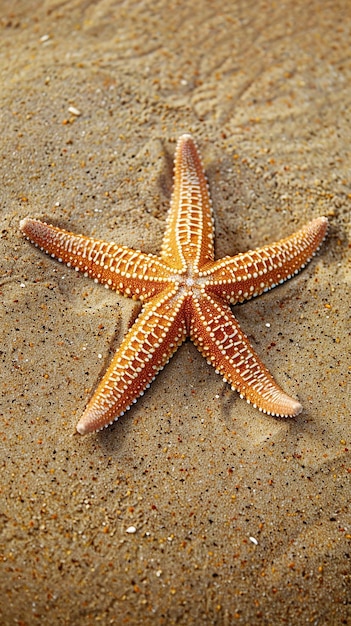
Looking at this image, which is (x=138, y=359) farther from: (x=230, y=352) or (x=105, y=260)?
(x=105, y=260)

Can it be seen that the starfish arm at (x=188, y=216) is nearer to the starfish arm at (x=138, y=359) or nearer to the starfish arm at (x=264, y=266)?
the starfish arm at (x=264, y=266)

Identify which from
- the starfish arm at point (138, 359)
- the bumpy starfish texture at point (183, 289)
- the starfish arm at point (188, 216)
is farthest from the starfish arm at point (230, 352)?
the starfish arm at point (188, 216)

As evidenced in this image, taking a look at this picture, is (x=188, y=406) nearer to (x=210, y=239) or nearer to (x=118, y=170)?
(x=210, y=239)

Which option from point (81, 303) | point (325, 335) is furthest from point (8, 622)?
point (325, 335)

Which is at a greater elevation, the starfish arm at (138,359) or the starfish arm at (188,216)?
the starfish arm at (188,216)

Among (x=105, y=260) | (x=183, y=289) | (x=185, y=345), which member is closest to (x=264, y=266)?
(x=183, y=289)

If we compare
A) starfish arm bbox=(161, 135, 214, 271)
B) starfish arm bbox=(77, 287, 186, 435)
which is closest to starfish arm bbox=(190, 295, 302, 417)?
starfish arm bbox=(77, 287, 186, 435)

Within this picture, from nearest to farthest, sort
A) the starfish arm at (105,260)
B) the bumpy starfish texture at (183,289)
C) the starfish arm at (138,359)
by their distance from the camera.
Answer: the starfish arm at (138,359) < the bumpy starfish texture at (183,289) < the starfish arm at (105,260)
